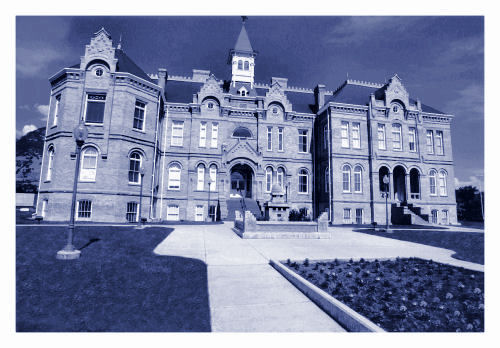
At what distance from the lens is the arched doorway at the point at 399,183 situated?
90.8 feet

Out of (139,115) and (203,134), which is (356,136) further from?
(139,115)

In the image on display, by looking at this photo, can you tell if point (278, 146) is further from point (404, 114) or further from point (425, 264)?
point (425, 264)

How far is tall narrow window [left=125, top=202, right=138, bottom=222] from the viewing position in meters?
20.2

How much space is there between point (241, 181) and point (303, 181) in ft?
23.5

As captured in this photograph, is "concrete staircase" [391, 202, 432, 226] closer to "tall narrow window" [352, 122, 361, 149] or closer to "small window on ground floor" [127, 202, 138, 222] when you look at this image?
"tall narrow window" [352, 122, 361, 149]

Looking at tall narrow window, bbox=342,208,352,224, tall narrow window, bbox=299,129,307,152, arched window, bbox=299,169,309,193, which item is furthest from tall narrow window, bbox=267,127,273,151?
tall narrow window, bbox=342,208,352,224

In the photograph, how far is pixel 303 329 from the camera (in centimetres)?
339

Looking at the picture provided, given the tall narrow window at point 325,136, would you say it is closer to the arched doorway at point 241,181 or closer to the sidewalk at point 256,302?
the arched doorway at point 241,181

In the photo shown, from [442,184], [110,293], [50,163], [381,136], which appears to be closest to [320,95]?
[381,136]

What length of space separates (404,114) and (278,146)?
14208mm

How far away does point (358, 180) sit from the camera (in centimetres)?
2606
